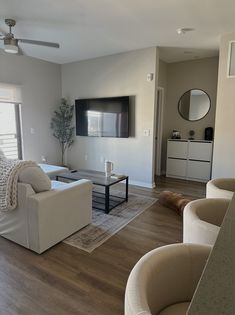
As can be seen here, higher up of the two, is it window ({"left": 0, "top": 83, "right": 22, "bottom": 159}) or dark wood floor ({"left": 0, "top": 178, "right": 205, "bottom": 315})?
window ({"left": 0, "top": 83, "right": 22, "bottom": 159})

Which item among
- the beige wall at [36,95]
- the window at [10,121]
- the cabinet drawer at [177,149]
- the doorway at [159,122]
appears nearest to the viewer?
the window at [10,121]

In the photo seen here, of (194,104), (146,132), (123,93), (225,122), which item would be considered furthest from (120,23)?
(194,104)

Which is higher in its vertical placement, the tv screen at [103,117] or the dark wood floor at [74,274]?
the tv screen at [103,117]

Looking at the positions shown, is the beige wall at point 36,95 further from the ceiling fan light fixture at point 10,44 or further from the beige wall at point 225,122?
the beige wall at point 225,122

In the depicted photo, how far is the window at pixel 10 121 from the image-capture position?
15.0 ft

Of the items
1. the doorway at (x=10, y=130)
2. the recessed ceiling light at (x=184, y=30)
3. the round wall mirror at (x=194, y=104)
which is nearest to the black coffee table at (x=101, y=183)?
the doorway at (x=10, y=130)

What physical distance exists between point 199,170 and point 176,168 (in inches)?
21.2

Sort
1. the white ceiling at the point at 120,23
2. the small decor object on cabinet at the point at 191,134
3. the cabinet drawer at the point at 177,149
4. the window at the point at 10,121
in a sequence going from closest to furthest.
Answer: the white ceiling at the point at 120,23 → the window at the point at 10,121 → the cabinet drawer at the point at 177,149 → the small decor object on cabinet at the point at 191,134

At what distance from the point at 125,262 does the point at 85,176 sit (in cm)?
166

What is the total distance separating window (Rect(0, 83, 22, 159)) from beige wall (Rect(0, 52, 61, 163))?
0.12 meters

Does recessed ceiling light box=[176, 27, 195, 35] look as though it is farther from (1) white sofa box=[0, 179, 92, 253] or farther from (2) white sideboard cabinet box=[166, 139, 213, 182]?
(1) white sofa box=[0, 179, 92, 253]

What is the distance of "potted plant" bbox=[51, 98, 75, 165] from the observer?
5598 mm

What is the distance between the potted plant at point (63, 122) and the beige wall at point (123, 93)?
258 mm

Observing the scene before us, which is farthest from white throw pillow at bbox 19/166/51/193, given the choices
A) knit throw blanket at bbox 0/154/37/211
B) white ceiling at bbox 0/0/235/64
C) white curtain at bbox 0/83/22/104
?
white curtain at bbox 0/83/22/104
